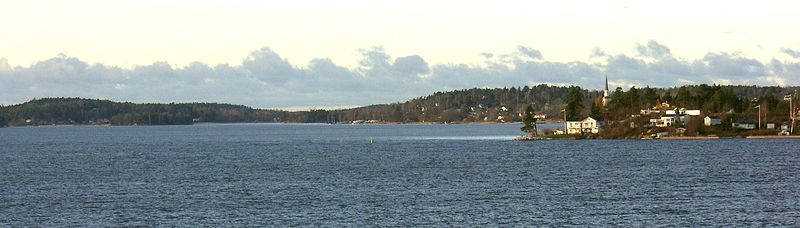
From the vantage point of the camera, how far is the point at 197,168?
11050 centimetres

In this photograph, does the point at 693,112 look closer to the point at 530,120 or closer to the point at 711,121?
the point at 711,121

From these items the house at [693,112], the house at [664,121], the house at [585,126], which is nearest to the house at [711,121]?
the house at [693,112]

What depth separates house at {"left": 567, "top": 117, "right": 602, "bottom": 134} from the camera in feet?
609

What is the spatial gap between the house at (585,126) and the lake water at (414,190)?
54766 mm

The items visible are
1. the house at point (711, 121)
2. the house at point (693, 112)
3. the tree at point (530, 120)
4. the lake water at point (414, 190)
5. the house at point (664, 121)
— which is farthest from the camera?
the house at point (693, 112)

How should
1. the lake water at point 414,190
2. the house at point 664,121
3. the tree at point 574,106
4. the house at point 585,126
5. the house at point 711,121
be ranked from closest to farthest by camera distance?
the lake water at point 414,190 → the house at point 711,121 → the house at point 664,121 → the house at point 585,126 → the tree at point 574,106

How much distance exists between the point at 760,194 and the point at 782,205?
779 centimetres

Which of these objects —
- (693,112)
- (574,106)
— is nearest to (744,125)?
(693,112)

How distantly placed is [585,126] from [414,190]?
4435 inches

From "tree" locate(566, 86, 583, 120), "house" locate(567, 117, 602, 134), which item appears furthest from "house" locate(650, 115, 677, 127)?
"tree" locate(566, 86, 583, 120)

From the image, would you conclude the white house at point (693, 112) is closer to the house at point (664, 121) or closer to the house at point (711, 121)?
the house at point (664, 121)

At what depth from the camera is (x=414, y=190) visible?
3108 inches

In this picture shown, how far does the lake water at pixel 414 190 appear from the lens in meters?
60.4

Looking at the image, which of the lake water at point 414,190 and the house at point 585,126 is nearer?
A: the lake water at point 414,190
